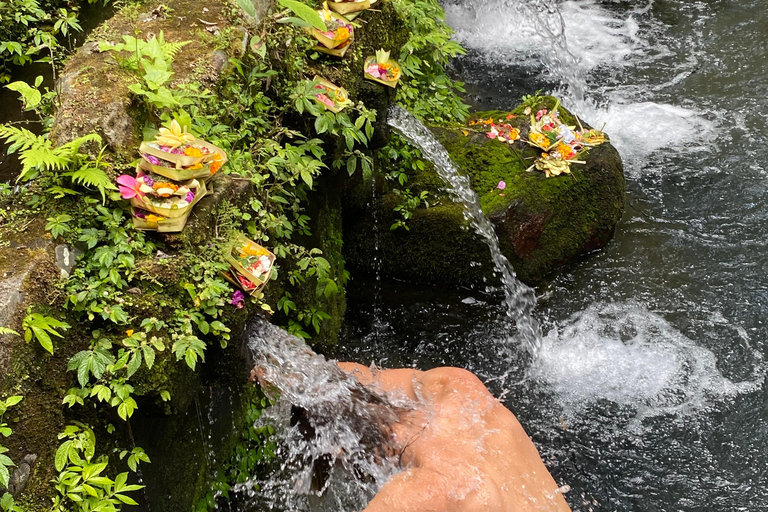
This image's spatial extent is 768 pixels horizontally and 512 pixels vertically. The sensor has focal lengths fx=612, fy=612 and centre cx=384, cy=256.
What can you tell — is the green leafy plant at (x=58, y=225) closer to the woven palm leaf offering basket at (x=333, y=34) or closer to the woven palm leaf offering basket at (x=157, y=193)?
the woven palm leaf offering basket at (x=157, y=193)

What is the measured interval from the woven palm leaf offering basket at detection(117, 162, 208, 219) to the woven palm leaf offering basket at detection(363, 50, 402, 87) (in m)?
1.92

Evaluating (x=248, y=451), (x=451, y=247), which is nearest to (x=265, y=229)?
(x=248, y=451)

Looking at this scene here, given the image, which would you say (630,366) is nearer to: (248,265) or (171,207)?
(248,265)

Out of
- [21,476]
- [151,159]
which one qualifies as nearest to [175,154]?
[151,159]

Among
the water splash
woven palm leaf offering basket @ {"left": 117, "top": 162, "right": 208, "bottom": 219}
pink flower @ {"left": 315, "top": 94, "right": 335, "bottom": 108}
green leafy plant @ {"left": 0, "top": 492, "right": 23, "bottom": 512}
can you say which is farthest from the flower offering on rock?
green leafy plant @ {"left": 0, "top": 492, "right": 23, "bottom": 512}

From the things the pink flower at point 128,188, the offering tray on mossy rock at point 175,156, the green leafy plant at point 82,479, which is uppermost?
the offering tray on mossy rock at point 175,156

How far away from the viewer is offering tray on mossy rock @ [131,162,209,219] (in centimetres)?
251

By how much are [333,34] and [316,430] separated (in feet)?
7.88

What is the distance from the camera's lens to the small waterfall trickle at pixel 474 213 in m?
4.75

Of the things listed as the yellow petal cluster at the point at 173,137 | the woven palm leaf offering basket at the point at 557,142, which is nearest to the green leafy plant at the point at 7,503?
the yellow petal cluster at the point at 173,137

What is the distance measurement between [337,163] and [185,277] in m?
1.72

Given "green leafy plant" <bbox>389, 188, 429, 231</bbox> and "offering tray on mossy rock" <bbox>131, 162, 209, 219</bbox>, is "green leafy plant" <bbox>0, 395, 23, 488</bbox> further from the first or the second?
"green leafy plant" <bbox>389, 188, 429, 231</bbox>

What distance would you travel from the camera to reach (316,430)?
11.8 feet

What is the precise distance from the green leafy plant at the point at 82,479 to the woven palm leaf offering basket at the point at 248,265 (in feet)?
2.80
